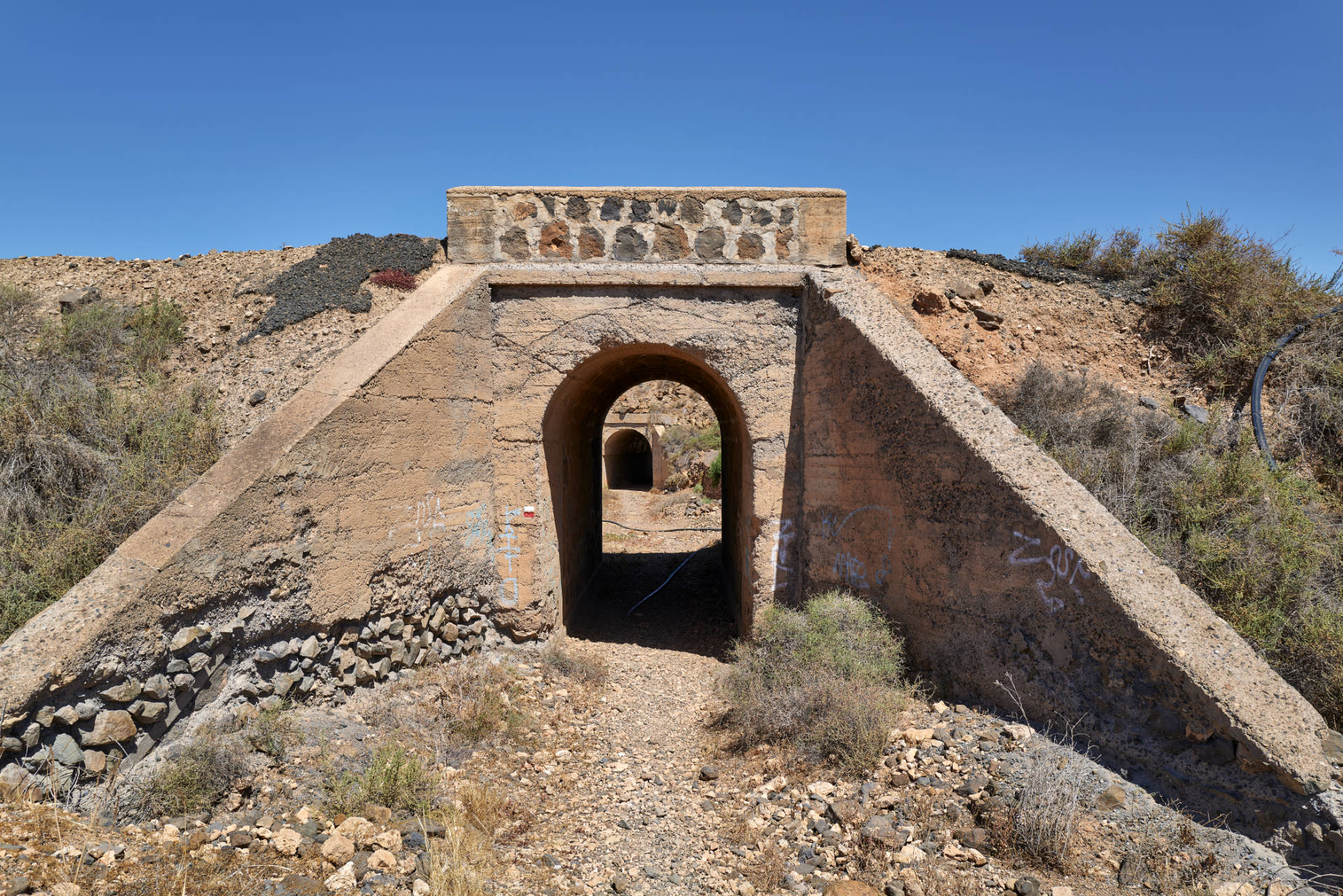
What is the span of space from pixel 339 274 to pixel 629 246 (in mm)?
3127

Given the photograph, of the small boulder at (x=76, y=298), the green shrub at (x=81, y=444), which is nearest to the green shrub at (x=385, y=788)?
the green shrub at (x=81, y=444)

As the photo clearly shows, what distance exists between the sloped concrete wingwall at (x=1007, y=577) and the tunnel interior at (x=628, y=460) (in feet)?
43.8

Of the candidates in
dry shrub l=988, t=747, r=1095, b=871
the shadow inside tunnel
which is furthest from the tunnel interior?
dry shrub l=988, t=747, r=1095, b=871

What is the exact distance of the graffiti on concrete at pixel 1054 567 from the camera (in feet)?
11.5

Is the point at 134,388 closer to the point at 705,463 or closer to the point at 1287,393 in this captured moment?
the point at 1287,393

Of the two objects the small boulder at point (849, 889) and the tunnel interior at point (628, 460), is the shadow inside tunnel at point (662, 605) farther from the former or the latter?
the tunnel interior at point (628, 460)

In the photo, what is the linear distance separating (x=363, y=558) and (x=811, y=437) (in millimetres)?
3431

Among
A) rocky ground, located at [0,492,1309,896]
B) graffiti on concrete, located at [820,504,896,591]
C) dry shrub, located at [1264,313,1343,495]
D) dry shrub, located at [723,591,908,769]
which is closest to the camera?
rocky ground, located at [0,492,1309,896]

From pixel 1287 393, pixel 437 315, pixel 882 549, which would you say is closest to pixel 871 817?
pixel 882 549

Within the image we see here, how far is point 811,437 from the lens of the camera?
5379mm

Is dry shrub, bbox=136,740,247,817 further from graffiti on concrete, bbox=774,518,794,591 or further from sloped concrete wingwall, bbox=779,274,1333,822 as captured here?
sloped concrete wingwall, bbox=779,274,1333,822

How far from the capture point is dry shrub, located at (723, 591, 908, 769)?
3912 mm

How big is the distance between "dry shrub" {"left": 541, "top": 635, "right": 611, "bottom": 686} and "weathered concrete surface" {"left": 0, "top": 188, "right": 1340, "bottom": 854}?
268 mm

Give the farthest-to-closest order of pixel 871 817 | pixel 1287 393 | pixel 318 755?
pixel 1287 393, pixel 318 755, pixel 871 817
